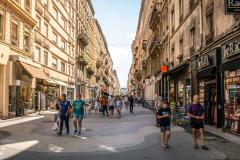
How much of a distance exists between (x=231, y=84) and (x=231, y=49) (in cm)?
142

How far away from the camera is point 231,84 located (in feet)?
45.2

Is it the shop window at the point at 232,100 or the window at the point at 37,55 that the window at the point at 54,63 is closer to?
the window at the point at 37,55

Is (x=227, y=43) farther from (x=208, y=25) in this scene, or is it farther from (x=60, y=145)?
(x=60, y=145)

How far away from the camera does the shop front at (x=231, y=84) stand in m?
12.8

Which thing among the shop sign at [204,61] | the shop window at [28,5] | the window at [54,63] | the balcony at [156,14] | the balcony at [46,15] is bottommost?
the shop sign at [204,61]

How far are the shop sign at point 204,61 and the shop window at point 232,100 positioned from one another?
207 centimetres

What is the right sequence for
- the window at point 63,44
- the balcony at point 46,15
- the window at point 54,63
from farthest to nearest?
the window at point 63,44 → the window at point 54,63 → the balcony at point 46,15

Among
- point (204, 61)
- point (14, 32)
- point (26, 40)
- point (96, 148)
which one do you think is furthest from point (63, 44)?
point (96, 148)

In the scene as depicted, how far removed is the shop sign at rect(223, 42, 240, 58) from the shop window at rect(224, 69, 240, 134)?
2.23 ft

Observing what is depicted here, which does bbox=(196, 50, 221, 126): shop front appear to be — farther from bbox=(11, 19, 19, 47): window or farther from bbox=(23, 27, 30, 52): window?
bbox=(23, 27, 30, 52): window

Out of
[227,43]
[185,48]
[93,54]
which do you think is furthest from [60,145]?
[93,54]

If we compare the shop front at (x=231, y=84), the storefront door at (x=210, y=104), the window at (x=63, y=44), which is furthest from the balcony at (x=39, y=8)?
the shop front at (x=231, y=84)

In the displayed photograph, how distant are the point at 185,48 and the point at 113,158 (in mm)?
15746

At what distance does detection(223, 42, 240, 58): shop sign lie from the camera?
12648mm
